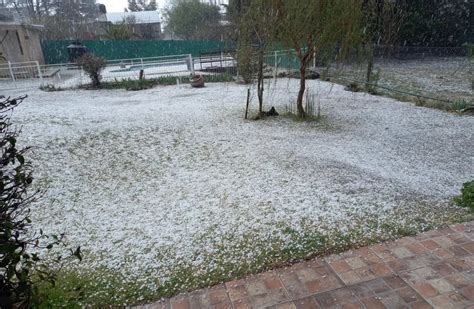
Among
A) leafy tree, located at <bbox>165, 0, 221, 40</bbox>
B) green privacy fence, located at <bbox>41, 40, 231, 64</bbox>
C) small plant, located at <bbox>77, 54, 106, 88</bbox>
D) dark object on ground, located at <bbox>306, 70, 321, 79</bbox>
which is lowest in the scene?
dark object on ground, located at <bbox>306, 70, 321, 79</bbox>

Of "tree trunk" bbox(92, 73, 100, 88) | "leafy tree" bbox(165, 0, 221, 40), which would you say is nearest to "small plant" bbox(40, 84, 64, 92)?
"tree trunk" bbox(92, 73, 100, 88)

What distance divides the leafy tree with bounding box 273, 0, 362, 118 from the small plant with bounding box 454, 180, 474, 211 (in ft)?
10.5

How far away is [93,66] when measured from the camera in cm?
934

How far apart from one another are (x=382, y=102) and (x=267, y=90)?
3.03 m

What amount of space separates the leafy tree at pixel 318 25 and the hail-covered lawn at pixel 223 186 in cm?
137

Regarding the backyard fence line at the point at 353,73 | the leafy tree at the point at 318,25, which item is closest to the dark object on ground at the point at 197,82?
the backyard fence line at the point at 353,73

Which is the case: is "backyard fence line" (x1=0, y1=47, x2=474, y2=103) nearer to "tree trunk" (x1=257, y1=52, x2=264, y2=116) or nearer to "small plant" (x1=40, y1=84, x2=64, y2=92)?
"small plant" (x1=40, y1=84, x2=64, y2=92)

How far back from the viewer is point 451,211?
106 inches

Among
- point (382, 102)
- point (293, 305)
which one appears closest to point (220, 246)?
point (293, 305)

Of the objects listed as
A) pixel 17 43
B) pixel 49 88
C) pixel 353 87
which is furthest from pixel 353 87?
pixel 17 43

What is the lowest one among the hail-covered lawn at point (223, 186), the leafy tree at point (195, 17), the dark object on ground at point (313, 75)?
the hail-covered lawn at point (223, 186)

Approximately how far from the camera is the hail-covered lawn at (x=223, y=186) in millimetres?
2318

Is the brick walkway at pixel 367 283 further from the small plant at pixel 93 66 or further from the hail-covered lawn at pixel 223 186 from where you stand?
the small plant at pixel 93 66

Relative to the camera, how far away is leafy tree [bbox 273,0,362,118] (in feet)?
16.0
